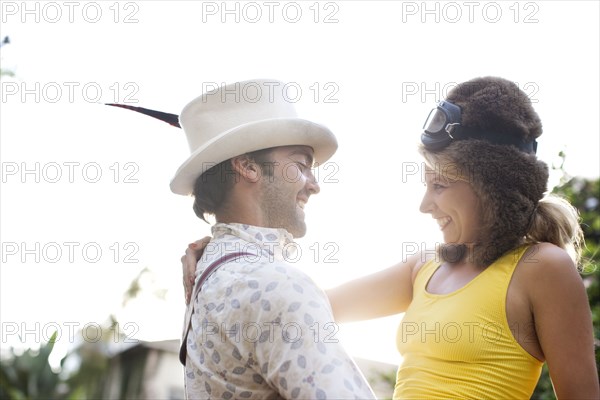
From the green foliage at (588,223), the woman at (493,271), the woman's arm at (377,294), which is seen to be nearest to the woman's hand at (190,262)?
the woman at (493,271)

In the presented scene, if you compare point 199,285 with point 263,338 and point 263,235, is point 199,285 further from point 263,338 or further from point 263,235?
point 263,338

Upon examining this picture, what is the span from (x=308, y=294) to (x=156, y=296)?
297 inches

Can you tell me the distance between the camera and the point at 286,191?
275cm

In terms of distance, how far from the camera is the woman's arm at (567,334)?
2297 mm

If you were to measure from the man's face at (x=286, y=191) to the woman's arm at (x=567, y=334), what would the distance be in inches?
35.5

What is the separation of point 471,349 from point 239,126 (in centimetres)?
109

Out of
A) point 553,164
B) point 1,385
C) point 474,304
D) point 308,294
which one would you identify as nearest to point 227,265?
point 308,294

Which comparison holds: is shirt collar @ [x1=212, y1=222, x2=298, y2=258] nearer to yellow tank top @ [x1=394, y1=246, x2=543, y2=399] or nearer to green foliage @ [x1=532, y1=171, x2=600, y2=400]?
yellow tank top @ [x1=394, y1=246, x2=543, y2=399]

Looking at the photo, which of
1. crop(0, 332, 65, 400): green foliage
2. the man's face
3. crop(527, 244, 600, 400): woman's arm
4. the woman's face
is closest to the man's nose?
the man's face

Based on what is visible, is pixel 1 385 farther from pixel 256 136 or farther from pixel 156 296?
pixel 256 136

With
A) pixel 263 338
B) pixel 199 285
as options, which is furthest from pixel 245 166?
→ pixel 263 338

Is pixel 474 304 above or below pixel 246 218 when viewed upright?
below

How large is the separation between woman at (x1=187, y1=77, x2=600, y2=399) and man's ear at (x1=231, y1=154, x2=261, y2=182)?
0.35m

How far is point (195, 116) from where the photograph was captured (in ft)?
9.35
